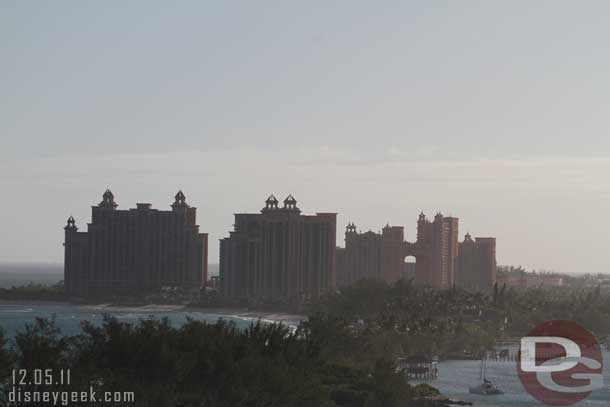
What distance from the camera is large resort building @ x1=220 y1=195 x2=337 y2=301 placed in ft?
412

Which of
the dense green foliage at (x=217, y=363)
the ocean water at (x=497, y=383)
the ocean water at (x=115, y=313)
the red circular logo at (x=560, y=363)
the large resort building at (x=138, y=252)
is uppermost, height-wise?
the large resort building at (x=138, y=252)

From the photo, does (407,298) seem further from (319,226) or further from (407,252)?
(407,252)

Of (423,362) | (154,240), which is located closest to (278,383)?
(423,362)

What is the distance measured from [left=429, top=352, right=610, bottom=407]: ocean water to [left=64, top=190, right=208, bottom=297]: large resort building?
65899 millimetres

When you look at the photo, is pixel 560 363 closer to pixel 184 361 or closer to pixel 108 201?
pixel 184 361

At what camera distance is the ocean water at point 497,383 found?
51.0 metres

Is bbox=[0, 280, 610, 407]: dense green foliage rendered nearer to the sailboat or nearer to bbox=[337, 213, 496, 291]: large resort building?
the sailboat

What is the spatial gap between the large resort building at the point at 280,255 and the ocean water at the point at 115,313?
260 inches

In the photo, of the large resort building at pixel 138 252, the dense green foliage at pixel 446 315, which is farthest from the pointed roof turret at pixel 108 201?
the dense green foliage at pixel 446 315

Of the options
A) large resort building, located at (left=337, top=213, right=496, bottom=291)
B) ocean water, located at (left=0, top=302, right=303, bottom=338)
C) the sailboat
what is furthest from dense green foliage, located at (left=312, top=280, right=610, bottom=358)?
large resort building, located at (left=337, top=213, right=496, bottom=291)

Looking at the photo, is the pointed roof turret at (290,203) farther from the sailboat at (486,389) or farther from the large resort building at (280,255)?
the sailboat at (486,389)

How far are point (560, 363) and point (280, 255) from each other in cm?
6226

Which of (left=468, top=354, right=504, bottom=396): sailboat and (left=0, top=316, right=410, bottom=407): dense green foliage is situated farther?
(left=468, top=354, right=504, bottom=396): sailboat

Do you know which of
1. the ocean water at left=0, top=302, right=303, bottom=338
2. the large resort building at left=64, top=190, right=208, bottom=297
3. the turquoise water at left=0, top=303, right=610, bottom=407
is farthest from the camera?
the large resort building at left=64, top=190, right=208, bottom=297
